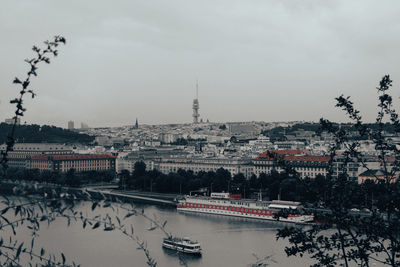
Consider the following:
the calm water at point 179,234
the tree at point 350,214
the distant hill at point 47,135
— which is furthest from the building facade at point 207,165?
the tree at point 350,214

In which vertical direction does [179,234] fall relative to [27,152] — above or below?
below

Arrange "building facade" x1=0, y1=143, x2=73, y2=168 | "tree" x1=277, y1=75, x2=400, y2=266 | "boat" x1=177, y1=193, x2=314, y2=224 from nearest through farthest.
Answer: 1. "tree" x1=277, y1=75, x2=400, y2=266
2. "boat" x1=177, y1=193, x2=314, y2=224
3. "building facade" x1=0, y1=143, x2=73, y2=168

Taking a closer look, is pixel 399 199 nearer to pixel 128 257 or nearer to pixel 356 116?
pixel 356 116

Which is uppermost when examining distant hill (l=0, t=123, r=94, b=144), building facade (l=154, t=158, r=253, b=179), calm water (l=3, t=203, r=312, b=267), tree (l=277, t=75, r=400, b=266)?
distant hill (l=0, t=123, r=94, b=144)

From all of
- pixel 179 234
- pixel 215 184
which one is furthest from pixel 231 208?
pixel 215 184

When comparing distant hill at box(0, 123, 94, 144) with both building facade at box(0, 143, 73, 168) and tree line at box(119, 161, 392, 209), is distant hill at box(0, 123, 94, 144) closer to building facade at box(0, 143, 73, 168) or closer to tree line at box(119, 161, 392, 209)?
building facade at box(0, 143, 73, 168)

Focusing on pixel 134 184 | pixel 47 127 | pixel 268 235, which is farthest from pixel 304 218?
pixel 47 127

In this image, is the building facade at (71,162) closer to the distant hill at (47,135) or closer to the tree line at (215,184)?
the tree line at (215,184)

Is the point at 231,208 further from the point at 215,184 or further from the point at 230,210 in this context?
the point at 215,184

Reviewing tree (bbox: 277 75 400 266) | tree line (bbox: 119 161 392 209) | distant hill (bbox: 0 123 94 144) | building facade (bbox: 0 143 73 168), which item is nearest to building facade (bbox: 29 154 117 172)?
building facade (bbox: 0 143 73 168)
